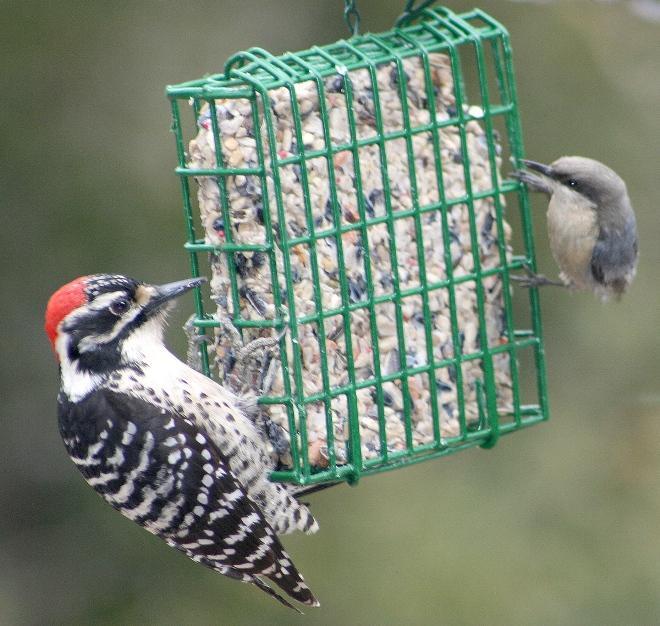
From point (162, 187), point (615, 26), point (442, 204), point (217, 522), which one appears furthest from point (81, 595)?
point (615, 26)

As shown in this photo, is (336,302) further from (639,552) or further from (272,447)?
(639,552)

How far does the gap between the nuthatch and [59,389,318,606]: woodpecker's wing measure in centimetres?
149

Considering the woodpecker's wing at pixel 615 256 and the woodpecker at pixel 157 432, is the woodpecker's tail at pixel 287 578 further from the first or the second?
the woodpecker's wing at pixel 615 256

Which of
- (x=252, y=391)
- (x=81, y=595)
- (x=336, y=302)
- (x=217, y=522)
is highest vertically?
(x=336, y=302)

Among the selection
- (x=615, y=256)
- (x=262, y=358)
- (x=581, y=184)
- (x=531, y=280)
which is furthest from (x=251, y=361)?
(x=615, y=256)

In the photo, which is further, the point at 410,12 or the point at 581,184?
the point at 581,184

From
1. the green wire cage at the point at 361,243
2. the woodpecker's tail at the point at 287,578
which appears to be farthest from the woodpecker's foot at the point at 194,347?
the woodpecker's tail at the point at 287,578

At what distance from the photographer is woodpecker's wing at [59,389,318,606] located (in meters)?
4.99

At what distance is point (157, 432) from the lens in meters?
5.00

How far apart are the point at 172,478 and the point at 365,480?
10.2 ft

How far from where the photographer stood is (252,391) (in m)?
5.13

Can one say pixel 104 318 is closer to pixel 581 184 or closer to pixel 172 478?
pixel 172 478

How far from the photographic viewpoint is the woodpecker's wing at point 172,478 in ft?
16.4

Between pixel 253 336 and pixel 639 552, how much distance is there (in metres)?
3.46
